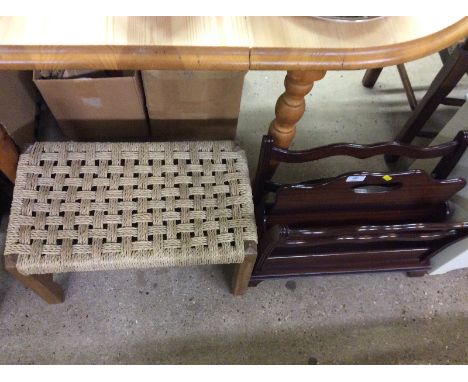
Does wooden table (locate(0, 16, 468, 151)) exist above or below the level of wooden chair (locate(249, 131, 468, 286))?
above

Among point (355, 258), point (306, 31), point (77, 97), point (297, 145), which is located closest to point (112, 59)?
point (306, 31)

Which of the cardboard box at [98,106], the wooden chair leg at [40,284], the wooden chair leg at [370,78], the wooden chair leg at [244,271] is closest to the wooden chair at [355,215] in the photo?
the wooden chair leg at [244,271]

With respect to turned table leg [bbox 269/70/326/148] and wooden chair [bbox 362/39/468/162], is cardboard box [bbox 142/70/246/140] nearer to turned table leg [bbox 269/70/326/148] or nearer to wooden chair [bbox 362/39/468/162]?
turned table leg [bbox 269/70/326/148]

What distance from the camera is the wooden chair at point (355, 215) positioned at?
809 millimetres

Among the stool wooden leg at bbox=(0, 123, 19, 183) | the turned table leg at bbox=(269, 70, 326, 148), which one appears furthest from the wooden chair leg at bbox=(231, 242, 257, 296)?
the stool wooden leg at bbox=(0, 123, 19, 183)

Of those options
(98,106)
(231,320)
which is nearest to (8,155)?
(98,106)

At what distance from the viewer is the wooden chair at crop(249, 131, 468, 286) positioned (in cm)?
81

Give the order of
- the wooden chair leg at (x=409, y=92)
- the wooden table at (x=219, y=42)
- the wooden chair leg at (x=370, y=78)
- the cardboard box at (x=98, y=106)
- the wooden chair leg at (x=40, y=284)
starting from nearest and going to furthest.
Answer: the wooden table at (x=219, y=42) < the wooden chair leg at (x=40, y=284) < the cardboard box at (x=98, y=106) < the wooden chair leg at (x=409, y=92) < the wooden chair leg at (x=370, y=78)

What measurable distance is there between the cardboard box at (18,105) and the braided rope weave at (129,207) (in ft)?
0.93

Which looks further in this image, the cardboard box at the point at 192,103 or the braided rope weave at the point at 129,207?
the cardboard box at the point at 192,103

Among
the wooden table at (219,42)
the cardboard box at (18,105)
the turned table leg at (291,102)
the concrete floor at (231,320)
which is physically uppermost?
the wooden table at (219,42)

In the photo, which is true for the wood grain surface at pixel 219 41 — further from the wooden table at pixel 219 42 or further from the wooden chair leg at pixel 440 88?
the wooden chair leg at pixel 440 88
